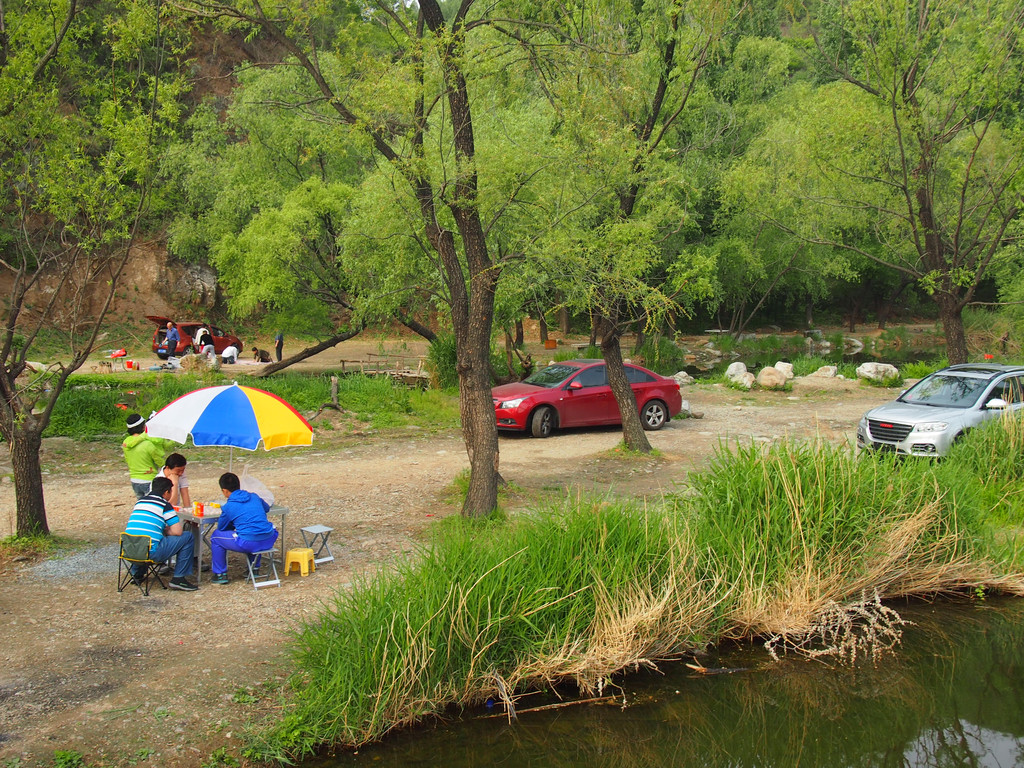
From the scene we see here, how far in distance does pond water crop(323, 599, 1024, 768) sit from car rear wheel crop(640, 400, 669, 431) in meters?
10.2

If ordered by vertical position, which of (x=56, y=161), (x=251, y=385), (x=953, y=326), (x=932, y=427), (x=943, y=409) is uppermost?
(x=56, y=161)

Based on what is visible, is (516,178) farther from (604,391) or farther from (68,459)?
(68,459)

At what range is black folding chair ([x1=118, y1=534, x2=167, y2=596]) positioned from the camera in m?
7.88

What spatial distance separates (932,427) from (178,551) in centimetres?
1079

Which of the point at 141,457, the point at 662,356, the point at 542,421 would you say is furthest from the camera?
the point at 662,356

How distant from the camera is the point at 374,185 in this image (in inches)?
643

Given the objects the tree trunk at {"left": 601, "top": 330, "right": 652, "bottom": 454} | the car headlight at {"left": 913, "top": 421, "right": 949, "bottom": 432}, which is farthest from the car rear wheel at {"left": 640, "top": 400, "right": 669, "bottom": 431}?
the car headlight at {"left": 913, "top": 421, "right": 949, "bottom": 432}

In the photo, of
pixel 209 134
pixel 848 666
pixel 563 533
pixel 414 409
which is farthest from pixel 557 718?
pixel 209 134

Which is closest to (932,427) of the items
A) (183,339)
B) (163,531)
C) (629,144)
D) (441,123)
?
(629,144)

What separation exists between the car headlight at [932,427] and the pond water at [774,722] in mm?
5272

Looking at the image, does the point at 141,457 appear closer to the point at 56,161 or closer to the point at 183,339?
the point at 56,161

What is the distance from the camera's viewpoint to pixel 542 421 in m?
17.2

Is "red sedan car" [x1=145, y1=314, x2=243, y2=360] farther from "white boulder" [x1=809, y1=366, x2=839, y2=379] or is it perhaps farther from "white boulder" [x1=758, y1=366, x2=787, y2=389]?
"white boulder" [x1=809, y1=366, x2=839, y2=379]

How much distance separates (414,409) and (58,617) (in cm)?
1213
